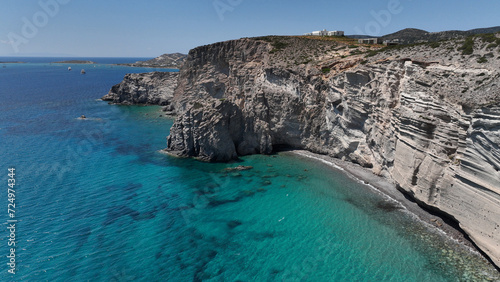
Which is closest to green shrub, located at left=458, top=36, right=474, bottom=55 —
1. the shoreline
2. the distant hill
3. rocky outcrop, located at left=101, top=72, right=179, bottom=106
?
the shoreline

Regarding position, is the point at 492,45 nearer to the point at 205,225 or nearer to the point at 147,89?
the point at 205,225

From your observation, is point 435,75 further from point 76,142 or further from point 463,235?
point 76,142

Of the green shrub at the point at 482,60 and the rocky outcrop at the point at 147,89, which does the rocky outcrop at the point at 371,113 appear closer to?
the green shrub at the point at 482,60

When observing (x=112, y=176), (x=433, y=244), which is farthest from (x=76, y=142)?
(x=433, y=244)

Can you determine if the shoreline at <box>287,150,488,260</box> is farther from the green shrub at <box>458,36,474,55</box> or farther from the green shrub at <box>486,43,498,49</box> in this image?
the green shrub at <box>486,43,498,49</box>

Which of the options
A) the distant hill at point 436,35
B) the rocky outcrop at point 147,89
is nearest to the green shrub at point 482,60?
the distant hill at point 436,35
